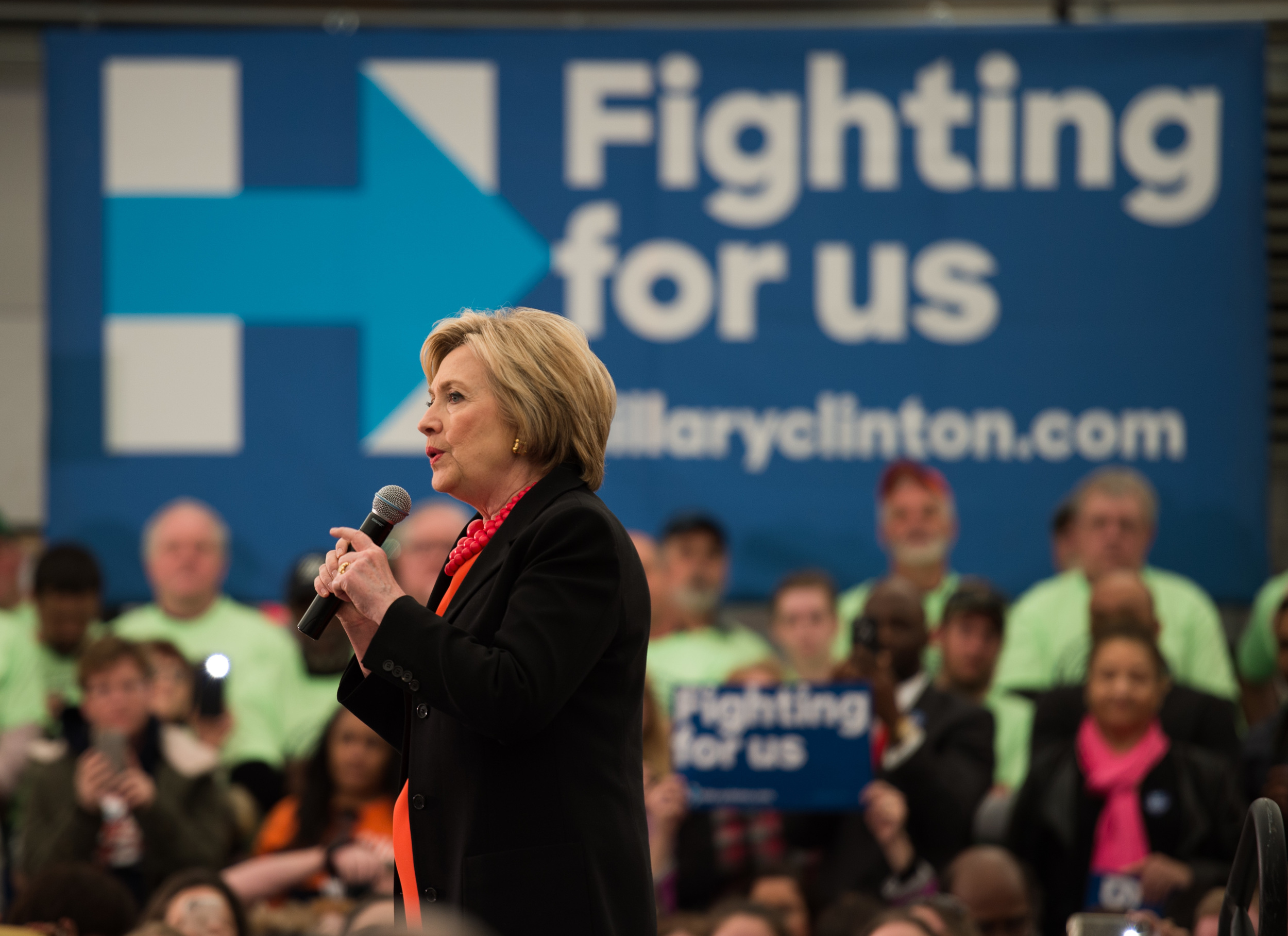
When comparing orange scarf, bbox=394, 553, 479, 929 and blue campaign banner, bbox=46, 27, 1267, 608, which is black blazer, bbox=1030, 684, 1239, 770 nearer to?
blue campaign banner, bbox=46, 27, 1267, 608

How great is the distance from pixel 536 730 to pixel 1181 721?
3259 millimetres

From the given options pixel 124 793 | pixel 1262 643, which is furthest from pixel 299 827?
pixel 1262 643

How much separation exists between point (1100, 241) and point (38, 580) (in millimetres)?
4233

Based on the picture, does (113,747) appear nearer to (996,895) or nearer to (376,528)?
(996,895)

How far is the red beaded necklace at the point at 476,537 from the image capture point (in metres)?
1.96

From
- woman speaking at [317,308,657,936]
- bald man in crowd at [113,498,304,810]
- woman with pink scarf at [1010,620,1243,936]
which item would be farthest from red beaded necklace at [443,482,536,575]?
bald man in crowd at [113,498,304,810]

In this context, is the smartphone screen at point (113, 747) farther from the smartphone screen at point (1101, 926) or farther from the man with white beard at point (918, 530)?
the smartphone screen at point (1101, 926)

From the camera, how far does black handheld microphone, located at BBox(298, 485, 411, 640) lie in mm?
1863

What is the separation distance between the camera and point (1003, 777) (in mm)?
Answer: 4969

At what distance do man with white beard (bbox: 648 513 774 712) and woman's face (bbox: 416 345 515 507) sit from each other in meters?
3.29

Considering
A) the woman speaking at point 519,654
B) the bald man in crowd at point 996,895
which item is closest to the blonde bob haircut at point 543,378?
the woman speaking at point 519,654

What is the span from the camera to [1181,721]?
15.0ft

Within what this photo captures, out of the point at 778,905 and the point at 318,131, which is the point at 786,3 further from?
the point at 778,905

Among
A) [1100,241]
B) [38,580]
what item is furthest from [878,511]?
[38,580]
